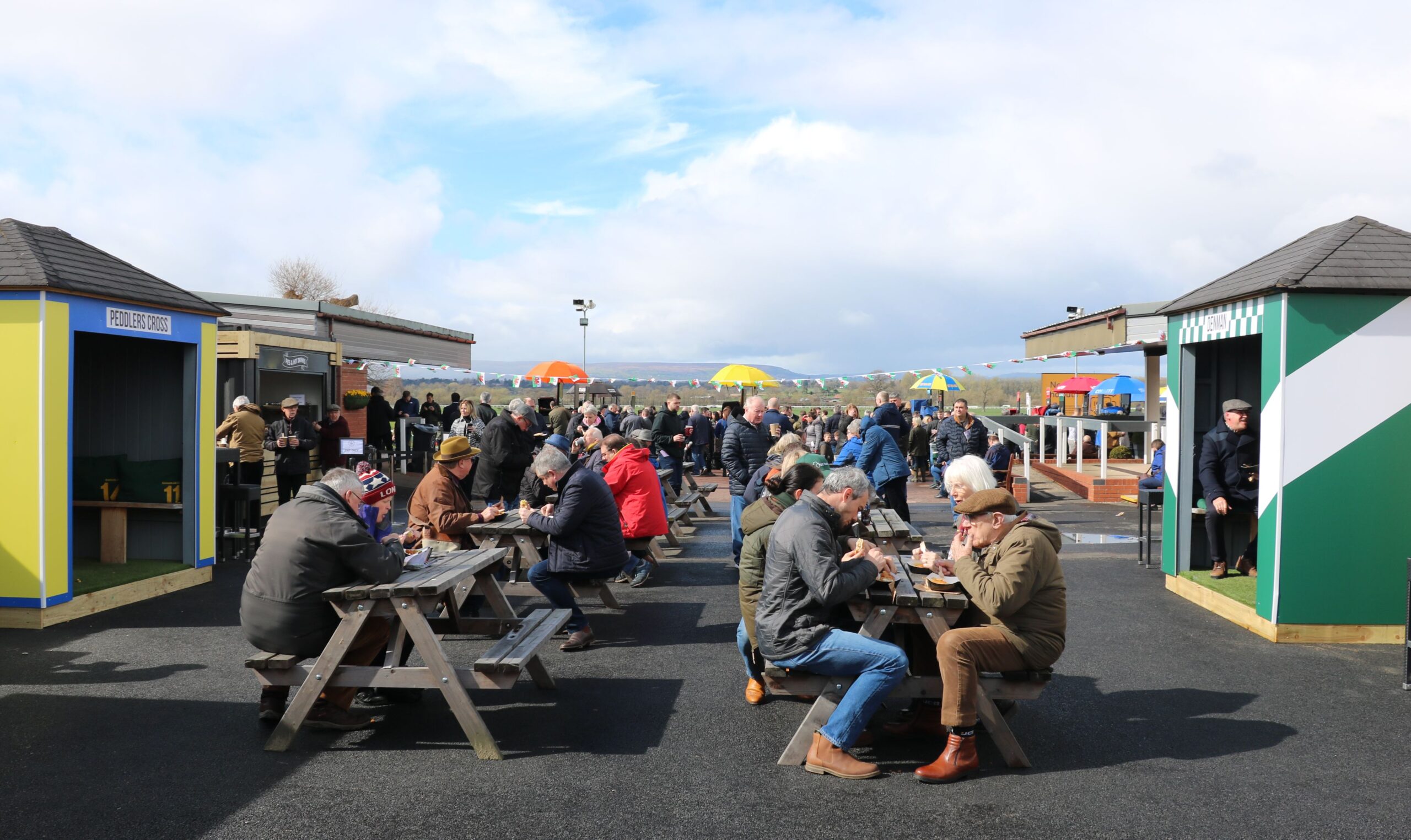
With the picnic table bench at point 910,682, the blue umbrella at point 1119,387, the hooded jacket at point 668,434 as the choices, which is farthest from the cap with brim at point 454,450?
the blue umbrella at point 1119,387

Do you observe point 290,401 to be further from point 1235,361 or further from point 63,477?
point 1235,361

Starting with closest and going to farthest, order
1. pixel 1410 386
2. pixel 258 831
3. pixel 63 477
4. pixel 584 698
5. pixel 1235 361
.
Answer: pixel 258 831, pixel 584 698, pixel 1410 386, pixel 63 477, pixel 1235 361

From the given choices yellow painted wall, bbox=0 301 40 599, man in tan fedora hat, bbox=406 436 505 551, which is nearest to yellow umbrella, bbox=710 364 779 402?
man in tan fedora hat, bbox=406 436 505 551

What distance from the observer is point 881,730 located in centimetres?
497

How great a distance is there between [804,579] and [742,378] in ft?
50.7

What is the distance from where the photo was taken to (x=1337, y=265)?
6828mm

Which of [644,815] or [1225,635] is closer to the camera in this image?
[644,815]

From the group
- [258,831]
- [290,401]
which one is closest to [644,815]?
[258,831]

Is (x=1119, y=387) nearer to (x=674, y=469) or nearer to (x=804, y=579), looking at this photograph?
(x=674, y=469)

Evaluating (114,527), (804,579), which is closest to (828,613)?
(804,579)

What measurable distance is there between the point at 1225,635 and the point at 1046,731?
109 inches

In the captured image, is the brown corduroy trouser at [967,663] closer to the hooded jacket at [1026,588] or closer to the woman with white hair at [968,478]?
the hooded jacket at [1026,588]

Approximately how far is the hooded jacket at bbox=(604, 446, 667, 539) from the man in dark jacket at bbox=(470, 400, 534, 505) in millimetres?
1947

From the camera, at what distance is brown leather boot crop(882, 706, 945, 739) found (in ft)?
16.1
